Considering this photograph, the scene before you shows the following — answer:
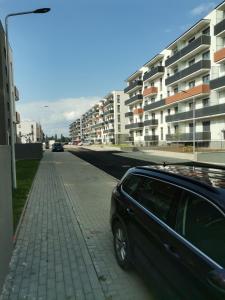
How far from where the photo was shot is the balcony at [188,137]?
37.1 m

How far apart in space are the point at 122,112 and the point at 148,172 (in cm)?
9598

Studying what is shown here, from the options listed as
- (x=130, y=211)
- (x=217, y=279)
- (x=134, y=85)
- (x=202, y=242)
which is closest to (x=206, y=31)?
(x=134, y=85)

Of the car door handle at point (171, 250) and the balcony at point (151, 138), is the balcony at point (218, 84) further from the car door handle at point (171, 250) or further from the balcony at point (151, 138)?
the car door handle at point (171, 250)

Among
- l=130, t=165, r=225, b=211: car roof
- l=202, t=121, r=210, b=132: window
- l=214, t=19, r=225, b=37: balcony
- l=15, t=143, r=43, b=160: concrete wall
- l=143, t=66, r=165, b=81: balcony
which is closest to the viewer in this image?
l=130, t=165, r=225, b=211: car roof

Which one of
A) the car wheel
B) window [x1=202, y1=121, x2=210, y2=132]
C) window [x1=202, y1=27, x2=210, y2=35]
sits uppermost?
window [x1=202, y1=27, x2=210, y2=35]

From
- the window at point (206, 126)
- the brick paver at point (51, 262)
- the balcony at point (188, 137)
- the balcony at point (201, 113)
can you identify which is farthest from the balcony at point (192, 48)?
the brick paver at point (51, 262)

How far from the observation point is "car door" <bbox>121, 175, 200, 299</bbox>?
9.40ft

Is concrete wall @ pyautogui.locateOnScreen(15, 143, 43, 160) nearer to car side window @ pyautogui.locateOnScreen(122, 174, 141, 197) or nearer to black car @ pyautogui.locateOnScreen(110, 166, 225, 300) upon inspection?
car side window @ pyautogui.locateOnScreen(122, 174, 141, 197)

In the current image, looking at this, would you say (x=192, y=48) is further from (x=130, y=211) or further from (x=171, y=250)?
(x=171, y=250)

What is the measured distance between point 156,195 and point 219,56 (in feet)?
111

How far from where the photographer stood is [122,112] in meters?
99.5

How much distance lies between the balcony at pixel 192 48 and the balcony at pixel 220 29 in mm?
2255

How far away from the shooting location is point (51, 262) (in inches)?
185

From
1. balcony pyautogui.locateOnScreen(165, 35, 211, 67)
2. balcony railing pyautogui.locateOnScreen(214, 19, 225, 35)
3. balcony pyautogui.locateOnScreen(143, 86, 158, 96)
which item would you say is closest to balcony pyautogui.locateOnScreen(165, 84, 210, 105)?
balcony pyautogui.locateOnScreen(165, 35, 211, 67)
